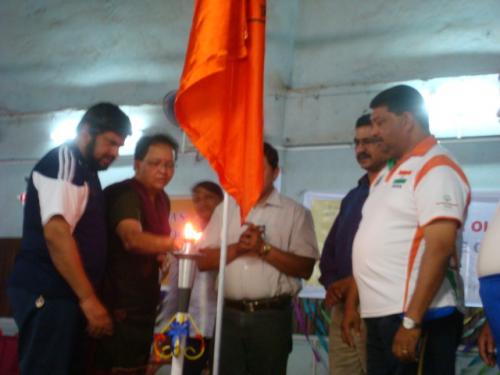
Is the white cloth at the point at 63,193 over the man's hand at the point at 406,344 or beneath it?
over

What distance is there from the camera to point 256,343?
8.73ft

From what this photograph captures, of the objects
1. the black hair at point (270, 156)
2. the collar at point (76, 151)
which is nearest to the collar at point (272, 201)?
the black hair at point (270, 156)

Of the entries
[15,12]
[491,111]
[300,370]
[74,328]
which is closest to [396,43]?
[491,111]

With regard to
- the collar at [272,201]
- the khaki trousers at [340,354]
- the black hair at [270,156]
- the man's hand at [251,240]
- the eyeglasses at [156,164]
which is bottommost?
the khaki trousers at [340,354]

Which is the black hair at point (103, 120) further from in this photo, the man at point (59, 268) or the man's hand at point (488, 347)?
the man's hand at point (488, 347)

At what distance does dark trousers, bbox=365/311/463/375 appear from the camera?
1.89m

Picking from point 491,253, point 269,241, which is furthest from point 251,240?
point 491,253

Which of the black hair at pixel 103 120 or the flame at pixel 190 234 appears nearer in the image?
the flame at pixel 190 234

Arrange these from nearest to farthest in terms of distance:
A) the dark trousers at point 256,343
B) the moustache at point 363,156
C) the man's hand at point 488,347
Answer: the man's hand at point 488,347 → the dark trousers at point 256,343 → the moustache at point 363,156

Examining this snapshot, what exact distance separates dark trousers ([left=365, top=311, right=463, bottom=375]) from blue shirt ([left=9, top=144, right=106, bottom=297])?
3.65ft

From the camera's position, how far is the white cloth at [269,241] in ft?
8.98

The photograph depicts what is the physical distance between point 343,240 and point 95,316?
1138mm

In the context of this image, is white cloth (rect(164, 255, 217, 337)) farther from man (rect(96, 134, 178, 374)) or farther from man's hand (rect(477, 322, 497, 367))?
man's hand (rect(477, 322, 497, 367))

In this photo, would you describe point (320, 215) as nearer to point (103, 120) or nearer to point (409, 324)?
point (103, 120)
